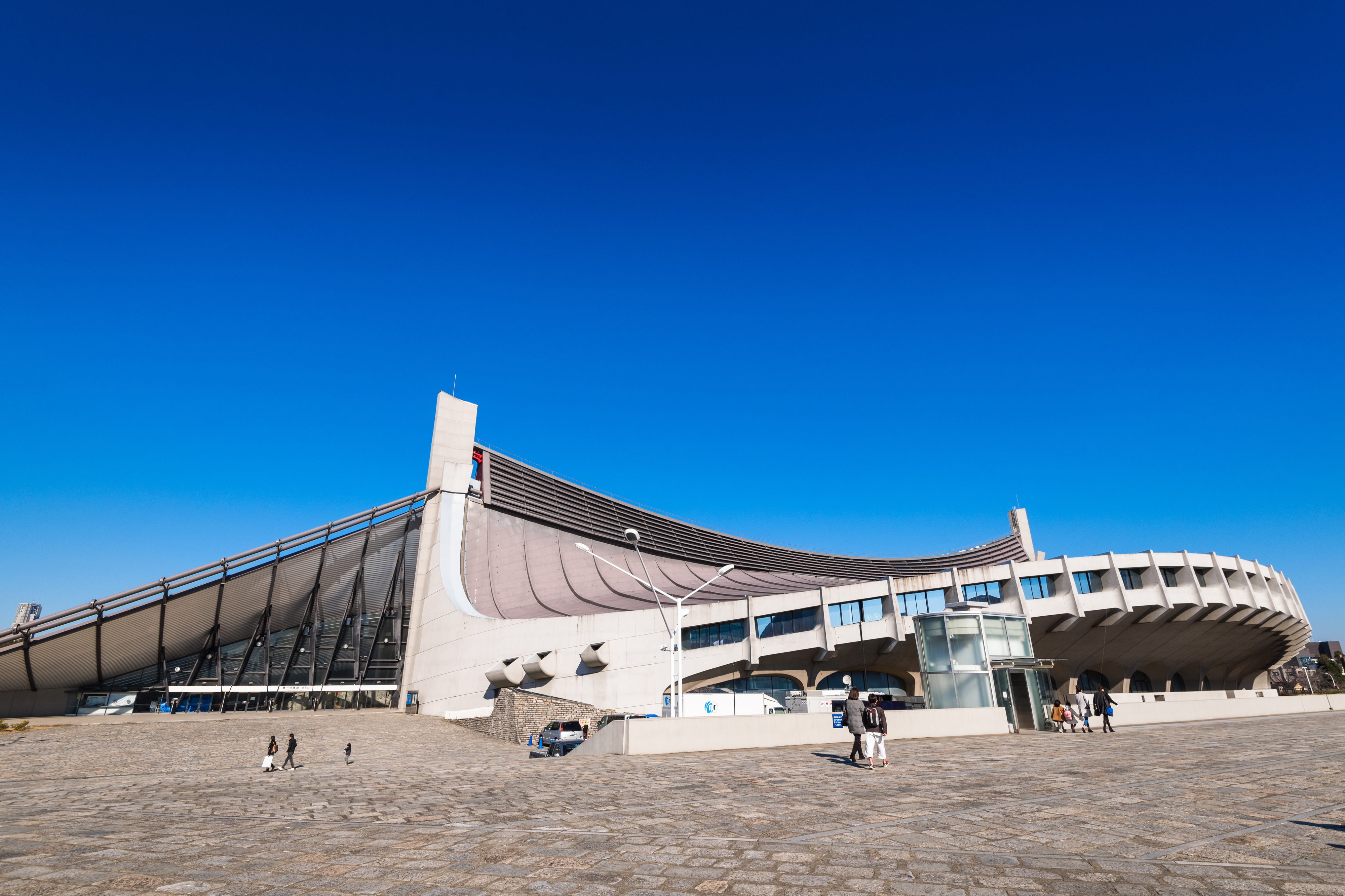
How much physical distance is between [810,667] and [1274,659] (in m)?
42.2

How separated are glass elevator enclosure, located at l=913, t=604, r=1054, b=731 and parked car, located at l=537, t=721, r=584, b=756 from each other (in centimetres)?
1160

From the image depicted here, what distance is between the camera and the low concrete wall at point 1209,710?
2672 centimetres

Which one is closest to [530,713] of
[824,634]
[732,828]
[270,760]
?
[270,760]

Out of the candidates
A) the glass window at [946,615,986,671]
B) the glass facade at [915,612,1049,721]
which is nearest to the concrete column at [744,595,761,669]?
the glass facade at [915,612,1049,721]

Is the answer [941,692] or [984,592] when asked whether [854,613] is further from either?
[941,692]

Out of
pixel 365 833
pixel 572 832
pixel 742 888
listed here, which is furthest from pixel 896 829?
pixel 365 833

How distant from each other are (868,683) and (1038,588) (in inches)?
396

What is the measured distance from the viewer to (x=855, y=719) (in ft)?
40.5

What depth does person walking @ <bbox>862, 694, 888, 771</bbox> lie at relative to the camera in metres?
12.3

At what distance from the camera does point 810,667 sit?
3672 centimetres

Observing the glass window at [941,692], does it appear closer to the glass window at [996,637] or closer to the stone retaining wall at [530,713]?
the glass window at [996,637]

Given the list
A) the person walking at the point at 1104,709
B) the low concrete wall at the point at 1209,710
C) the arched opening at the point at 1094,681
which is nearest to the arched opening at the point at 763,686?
the low concrete wall at the point at 1209,710

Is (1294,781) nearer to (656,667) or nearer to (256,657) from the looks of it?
(656,667)

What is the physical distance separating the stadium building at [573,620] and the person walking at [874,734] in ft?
31.7
